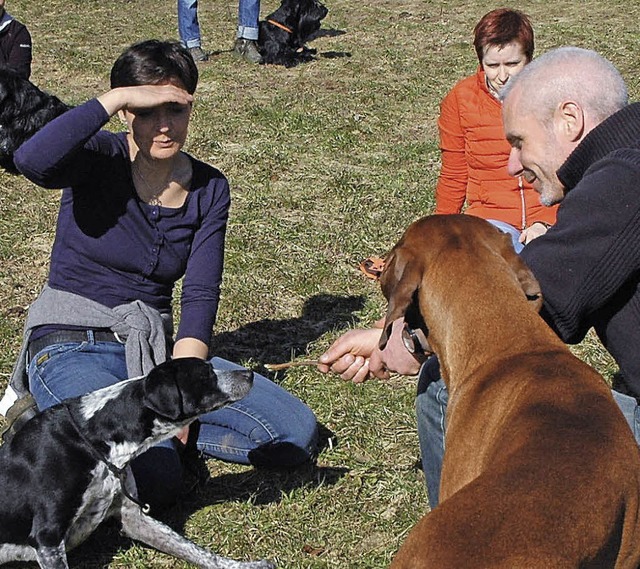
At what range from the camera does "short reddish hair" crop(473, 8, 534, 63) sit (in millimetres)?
6078

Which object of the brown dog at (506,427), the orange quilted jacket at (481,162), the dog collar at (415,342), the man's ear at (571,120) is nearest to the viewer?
the brown dog at (506,427)

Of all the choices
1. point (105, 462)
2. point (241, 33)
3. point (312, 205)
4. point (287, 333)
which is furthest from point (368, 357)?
point (241, 33)

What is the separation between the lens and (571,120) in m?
3.51

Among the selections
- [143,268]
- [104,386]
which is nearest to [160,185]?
[143,268]

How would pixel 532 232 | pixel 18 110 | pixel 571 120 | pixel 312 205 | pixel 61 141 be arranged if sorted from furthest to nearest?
pixel 18 110 < pixel 312 205 < pixel 532 232 < pixel 61 141 < pixel 571 120

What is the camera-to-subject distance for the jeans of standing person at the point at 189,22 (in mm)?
13078

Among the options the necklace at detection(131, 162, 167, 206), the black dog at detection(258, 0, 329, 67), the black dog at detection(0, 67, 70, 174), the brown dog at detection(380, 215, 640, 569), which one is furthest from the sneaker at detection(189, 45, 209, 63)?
the brown dog at detection(380, 215, 640, 569)

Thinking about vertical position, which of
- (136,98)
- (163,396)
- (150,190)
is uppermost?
(136,98)

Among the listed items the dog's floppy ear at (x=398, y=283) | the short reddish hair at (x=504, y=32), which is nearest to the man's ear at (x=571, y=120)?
the dog's floppy ear at (x=398, y=283)

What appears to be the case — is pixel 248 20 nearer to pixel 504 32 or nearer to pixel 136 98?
pixel 504 32

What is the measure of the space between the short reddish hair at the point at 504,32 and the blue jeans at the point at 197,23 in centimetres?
757

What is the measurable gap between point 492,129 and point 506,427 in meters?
3.63

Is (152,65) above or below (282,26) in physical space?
above

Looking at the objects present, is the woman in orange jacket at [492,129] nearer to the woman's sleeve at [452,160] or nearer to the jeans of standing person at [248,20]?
the woman's sleeve at [452,160]
